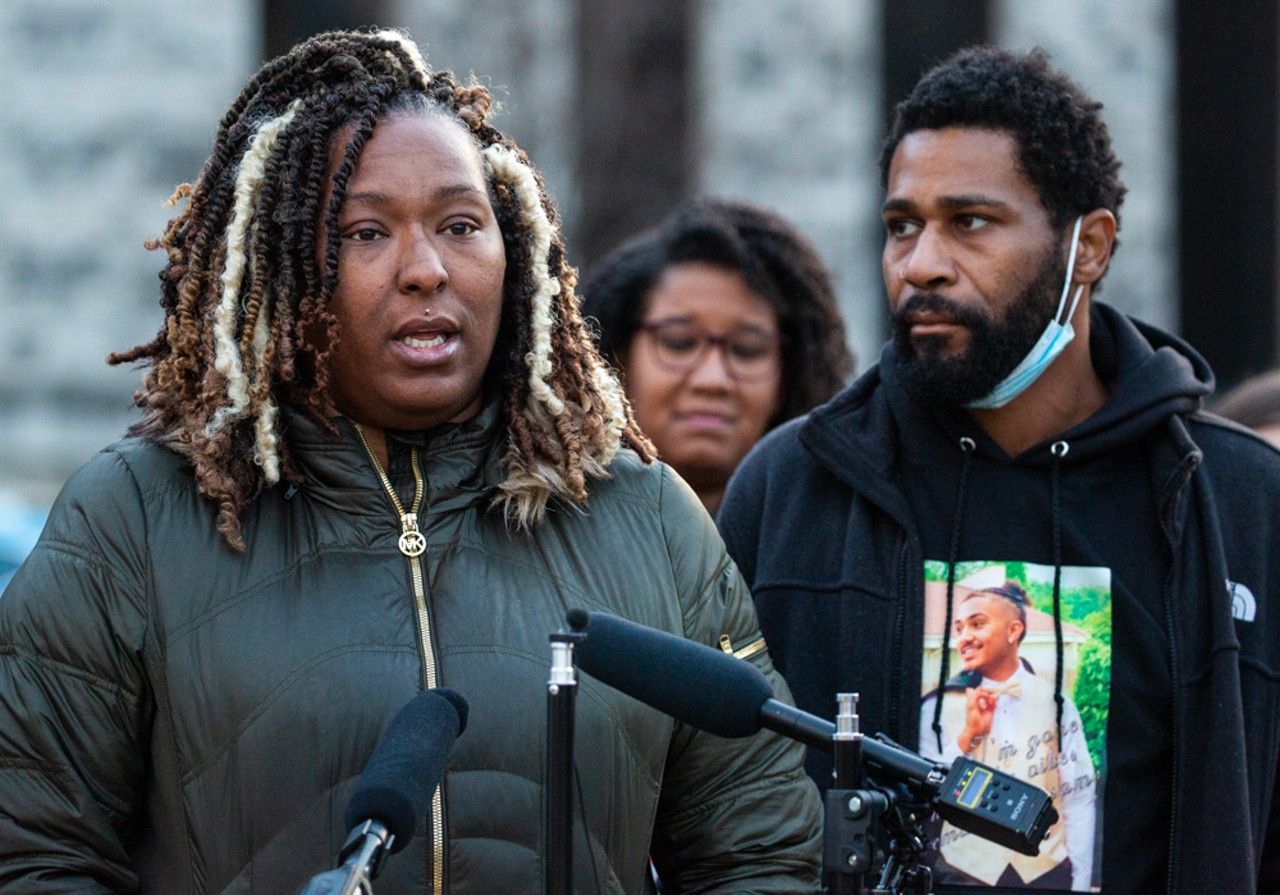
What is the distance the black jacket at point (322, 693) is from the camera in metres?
2.86

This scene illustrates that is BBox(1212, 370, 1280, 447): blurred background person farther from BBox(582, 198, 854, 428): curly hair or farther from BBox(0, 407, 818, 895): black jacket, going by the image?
BBox(0, 407, 818, 895): black jacket

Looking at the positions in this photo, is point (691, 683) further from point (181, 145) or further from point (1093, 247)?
point (181, 145)

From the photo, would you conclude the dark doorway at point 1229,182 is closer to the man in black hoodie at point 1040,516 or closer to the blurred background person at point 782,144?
the blurred background person at point 782,144

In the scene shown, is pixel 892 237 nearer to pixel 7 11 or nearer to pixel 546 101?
pixel 546 101

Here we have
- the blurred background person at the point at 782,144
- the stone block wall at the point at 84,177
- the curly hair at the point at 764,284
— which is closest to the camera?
the curly hair at the point at 764,284

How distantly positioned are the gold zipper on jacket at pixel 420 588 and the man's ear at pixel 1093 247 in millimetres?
1635

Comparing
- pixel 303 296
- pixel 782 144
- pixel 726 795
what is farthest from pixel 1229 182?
pixel 303 296

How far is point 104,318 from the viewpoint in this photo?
38.3 ft

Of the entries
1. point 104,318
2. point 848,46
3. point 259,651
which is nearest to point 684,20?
point 848,46

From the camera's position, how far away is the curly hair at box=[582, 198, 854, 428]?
5.33 m

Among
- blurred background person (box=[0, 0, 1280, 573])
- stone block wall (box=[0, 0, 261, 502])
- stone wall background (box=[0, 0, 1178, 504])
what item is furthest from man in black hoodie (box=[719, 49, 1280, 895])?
stone block wall (box=[0, 0, 261, 502])

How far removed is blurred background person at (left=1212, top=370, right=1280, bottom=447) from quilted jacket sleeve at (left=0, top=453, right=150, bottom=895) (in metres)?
3.48

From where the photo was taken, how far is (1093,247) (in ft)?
13.4

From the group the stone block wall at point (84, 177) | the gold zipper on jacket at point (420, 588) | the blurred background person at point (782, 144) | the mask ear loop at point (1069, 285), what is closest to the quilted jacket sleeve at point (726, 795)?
the gold zipper on jacket at point (420, 588)
